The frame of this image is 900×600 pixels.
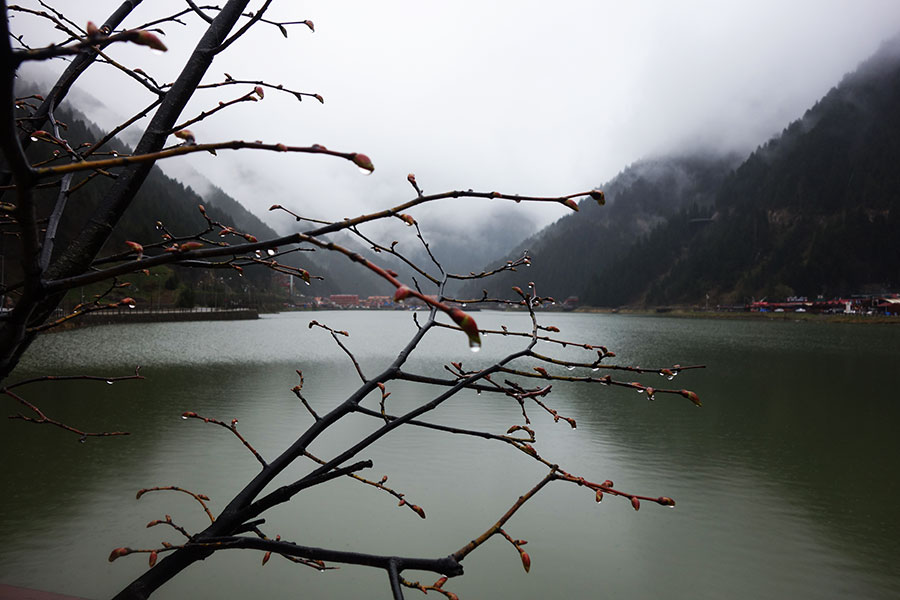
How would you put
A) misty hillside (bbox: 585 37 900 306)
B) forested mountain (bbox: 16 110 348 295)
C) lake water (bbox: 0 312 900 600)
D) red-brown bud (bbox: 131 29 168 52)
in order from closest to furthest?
red-brown bud (bbox: 131 29 168 52), lake water (bbox: 0 312 900 600), forested mountain (bbox: 16 110 348 295), misty hillside (bbox: 585 37 900 306)

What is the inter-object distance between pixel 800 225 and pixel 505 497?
135900 millimetres

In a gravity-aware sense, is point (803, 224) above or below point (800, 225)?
above

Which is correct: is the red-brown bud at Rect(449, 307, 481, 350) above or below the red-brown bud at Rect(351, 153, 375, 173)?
below

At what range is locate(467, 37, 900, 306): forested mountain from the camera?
10406cm

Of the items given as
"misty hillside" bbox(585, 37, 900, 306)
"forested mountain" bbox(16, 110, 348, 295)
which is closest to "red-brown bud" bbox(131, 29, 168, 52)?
"forested mountain" bbox(16, 110, 348, 295)

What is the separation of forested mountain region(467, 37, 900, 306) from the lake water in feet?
276

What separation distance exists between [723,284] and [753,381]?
372ft

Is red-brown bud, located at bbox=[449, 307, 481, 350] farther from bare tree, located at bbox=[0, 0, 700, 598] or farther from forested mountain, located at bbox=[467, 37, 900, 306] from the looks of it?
forested mountain, located at bbox=[467, 37, 900, 306]

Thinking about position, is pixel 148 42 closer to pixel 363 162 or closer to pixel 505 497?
pixel 363 162

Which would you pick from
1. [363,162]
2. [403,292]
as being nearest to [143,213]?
[363,162]

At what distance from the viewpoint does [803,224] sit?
115750mm

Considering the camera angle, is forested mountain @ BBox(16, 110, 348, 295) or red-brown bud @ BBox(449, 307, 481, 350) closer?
red-brown bud @ BBox(449, 307, 481, 350)

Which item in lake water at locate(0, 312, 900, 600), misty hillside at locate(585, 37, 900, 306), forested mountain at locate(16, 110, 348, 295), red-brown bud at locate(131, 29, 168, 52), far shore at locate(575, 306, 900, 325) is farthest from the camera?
misty hillside at locate(585, 37, 900, 306)

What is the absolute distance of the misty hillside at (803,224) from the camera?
104 metres
